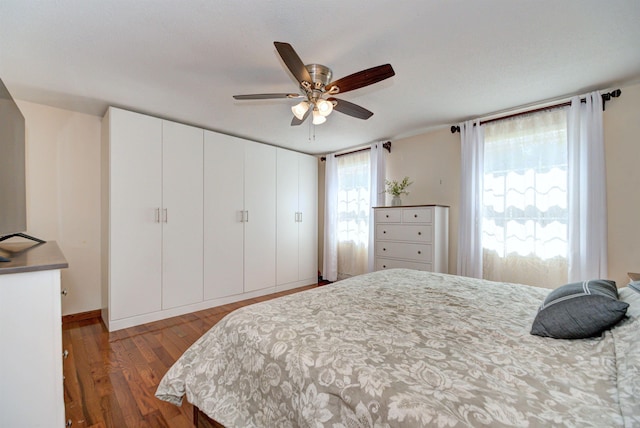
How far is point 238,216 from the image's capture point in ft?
12.3

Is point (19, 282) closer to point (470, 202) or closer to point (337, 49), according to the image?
point (337, 49)

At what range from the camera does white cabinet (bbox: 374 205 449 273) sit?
3.16 metres

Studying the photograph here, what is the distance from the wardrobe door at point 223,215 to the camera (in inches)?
136

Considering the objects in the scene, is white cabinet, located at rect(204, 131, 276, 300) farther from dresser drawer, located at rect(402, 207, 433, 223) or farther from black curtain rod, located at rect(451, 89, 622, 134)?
black curtain rod, located at rect(451, 89, 622, 134)

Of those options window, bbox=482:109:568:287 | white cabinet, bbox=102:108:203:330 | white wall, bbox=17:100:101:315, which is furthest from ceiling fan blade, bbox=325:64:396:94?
white wall, bbox=17:100:101:315

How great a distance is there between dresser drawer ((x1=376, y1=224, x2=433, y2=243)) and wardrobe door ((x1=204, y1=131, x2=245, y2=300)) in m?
1.95

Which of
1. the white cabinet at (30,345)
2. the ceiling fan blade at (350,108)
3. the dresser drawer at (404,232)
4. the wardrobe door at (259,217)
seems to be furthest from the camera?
the wardrobe door at (259,217)

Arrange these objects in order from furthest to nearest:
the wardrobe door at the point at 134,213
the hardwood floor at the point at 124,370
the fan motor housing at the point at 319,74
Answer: the wardrobe door at the point at 134,213
the fan motor housing at the point at 319,74
the hardwood floor at the point at 124,370

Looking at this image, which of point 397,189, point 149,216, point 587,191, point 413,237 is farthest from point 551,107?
point 149,216

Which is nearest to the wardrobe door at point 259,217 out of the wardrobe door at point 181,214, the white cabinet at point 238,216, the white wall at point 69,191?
the white cabinet at point 238,216

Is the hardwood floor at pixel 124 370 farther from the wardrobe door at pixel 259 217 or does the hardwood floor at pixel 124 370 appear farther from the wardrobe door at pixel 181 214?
the wardrobe door at pixel 259 217

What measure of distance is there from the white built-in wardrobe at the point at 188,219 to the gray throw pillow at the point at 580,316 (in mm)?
3319

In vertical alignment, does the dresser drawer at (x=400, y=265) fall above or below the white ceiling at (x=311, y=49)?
below

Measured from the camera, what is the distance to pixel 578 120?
2.53m
